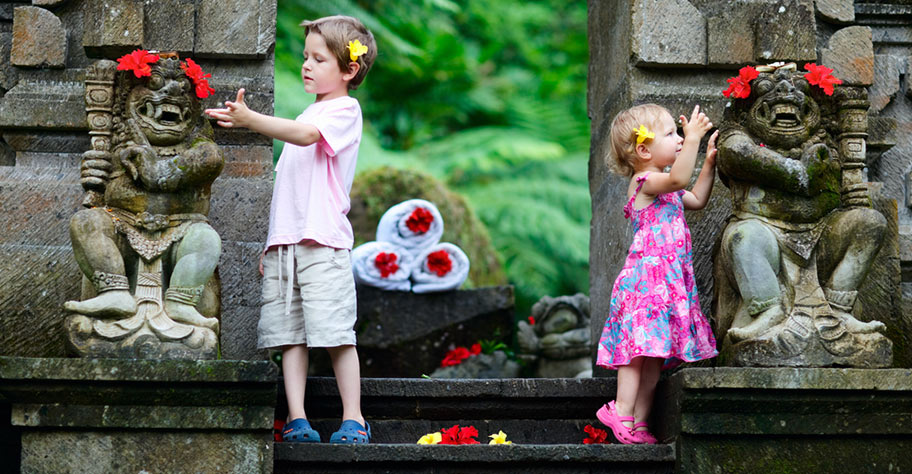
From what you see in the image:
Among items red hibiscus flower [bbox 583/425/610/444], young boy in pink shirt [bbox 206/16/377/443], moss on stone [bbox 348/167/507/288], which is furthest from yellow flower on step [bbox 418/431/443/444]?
moss on stone [bbox 348/167/507/288]

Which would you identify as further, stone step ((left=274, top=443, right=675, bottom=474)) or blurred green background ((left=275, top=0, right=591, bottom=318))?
blurred green background ((left=275, top=0, right=591, bottom=318))

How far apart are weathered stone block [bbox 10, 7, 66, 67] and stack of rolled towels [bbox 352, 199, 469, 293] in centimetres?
256

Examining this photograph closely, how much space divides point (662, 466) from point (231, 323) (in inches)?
73.9

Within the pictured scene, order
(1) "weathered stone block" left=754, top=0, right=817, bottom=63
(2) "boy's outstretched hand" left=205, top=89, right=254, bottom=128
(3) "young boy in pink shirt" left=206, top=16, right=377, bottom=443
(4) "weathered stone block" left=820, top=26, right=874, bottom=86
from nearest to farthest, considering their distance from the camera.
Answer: (2) "boy's outstretched hand" left=205, top=89, right=254, bottom=128
(3) "young boy in pink shirt" left=206, top=16, right=377, bottom=443
(1) "weathered stone block" left=754, top=0, right=817, bottom=63
(4) "weathered stone block" left=820, top=26, right=874, bottom=86

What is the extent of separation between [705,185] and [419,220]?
292cm

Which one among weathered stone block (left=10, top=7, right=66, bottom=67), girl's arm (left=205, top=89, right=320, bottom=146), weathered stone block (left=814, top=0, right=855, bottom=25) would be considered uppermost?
weathered stone block (left=814, top=0, right=855, bottom=25)

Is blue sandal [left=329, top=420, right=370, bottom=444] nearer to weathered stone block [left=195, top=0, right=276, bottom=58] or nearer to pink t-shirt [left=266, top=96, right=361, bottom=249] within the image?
pink t-shirt [left=266, top=96, right=361, bottom=249]

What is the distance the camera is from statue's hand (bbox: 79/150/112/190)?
3.93m

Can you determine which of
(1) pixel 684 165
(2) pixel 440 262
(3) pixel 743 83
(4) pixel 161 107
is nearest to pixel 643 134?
(1) pixel 684 165

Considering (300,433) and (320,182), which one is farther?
(320,182)

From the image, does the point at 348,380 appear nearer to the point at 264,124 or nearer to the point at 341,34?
the point at 264,124

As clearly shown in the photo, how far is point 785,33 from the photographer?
4.76 meters

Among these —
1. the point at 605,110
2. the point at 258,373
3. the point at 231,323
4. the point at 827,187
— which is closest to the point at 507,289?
the point at 605,110

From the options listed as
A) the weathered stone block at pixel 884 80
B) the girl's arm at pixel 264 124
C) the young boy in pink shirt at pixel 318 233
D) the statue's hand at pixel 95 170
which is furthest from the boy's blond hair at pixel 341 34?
the weathered stone block at pixel 884 80
